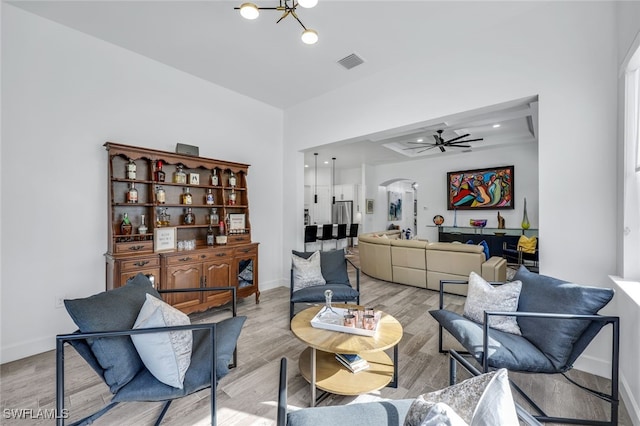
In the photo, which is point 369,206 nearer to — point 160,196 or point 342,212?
point 342,212

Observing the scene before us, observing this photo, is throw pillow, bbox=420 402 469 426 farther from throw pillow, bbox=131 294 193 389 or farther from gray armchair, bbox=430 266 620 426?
throw pillow, bbox=131 294 193 389

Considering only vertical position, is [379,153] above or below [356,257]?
above

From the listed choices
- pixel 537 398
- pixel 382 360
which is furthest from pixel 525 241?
pixel 382 360

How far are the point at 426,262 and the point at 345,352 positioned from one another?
3.25 meters

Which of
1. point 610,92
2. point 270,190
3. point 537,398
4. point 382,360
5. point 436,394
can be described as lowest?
point 537,398

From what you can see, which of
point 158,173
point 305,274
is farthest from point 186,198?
point 305,274

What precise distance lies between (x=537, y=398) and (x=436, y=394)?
5.74 feet

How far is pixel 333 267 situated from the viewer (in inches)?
139

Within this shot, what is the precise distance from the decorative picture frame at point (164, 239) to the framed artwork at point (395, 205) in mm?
8350

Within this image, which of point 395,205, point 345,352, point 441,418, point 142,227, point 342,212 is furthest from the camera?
point 395,205

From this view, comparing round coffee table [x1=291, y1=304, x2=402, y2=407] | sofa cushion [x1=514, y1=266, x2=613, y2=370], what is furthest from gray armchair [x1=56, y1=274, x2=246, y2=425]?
sofa cushion [x1=514, y1=266, x2=613, y2=370]

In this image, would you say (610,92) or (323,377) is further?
(610,92)

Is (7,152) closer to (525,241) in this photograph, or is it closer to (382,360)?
(382,360)

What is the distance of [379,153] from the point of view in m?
7.60
